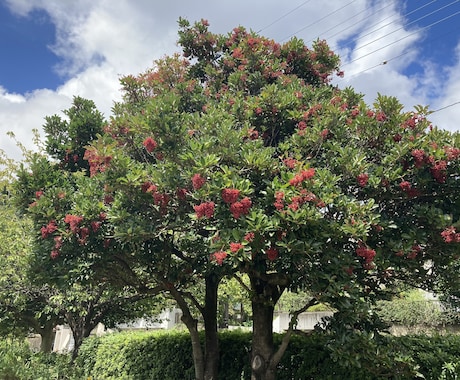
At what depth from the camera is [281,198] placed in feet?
14.8

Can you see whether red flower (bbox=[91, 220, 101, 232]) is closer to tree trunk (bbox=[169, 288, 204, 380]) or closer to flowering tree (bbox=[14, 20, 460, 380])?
flowering tree (bbox=[14, 20, 460, 380])

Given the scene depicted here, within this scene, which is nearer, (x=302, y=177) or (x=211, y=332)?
(x=302, y=177)

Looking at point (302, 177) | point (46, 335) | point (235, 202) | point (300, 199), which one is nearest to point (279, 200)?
point (300, 199)

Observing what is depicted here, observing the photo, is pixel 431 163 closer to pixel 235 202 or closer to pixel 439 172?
pixel 439 172

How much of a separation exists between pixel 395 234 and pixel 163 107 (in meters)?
3.66

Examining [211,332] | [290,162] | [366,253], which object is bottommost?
[211,332]

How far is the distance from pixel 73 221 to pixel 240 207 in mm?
2606

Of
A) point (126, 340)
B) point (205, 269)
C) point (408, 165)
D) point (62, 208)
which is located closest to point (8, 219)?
point (126, 340)

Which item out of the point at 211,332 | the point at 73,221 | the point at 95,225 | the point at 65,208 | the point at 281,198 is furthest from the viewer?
the point at 211,332

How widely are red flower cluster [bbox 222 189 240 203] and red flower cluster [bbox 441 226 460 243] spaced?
2.54 meters

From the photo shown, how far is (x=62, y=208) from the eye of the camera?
6.07m

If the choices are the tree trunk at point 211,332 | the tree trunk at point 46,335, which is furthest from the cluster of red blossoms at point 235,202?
the tree trunk at point 46,335

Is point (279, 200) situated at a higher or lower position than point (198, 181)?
lower

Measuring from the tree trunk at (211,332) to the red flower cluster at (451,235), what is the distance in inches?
169
